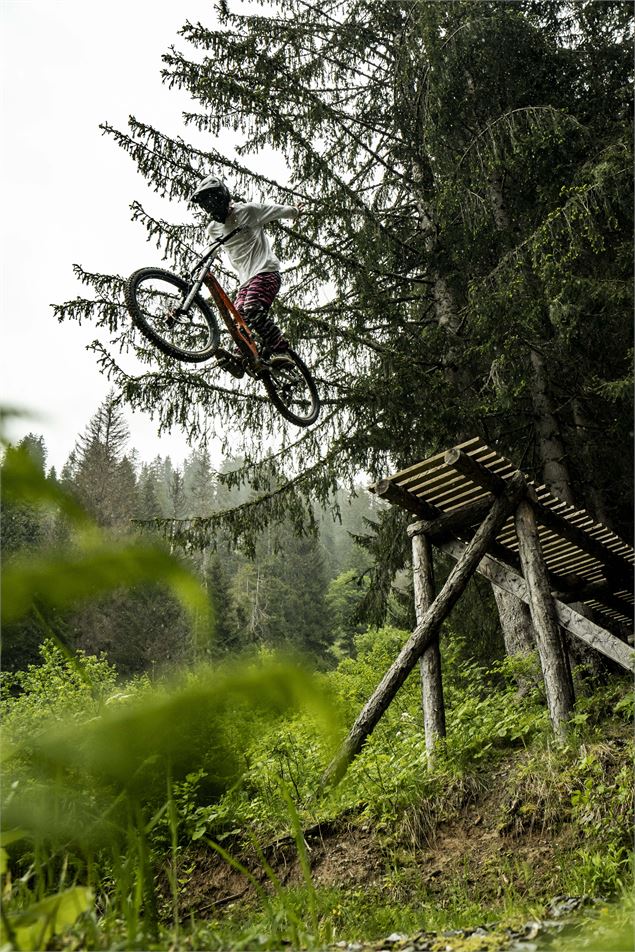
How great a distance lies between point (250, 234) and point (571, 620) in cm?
469

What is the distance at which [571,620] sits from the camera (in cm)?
592

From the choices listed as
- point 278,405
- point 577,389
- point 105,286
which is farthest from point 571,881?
point 105,286

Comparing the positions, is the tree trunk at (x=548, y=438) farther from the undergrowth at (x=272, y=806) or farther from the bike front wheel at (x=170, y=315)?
the bike front wheel at (x=170, y=315)

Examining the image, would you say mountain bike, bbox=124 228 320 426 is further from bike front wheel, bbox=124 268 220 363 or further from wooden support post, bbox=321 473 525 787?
wooden support post, bbox=321 473 525 787

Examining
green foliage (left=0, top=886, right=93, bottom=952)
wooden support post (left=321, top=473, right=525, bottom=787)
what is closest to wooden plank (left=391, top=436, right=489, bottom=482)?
wooden support post (left=321, top=473, right=525, bottom=787)

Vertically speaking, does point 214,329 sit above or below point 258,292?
below

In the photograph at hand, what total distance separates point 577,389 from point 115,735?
32.8ft

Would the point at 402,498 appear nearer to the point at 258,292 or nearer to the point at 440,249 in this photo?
the point at 258,292

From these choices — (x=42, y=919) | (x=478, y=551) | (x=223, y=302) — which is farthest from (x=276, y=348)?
(x=42, y=919)

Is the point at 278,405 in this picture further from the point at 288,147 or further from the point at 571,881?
the point at 571,881

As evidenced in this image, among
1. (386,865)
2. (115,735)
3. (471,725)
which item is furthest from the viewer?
(471,725)

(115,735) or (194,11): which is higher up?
(194,11)

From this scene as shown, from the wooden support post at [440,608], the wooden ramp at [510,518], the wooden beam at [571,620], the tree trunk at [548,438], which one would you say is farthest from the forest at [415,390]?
the wooden ramp at [510,518]

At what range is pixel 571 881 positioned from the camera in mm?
3723
